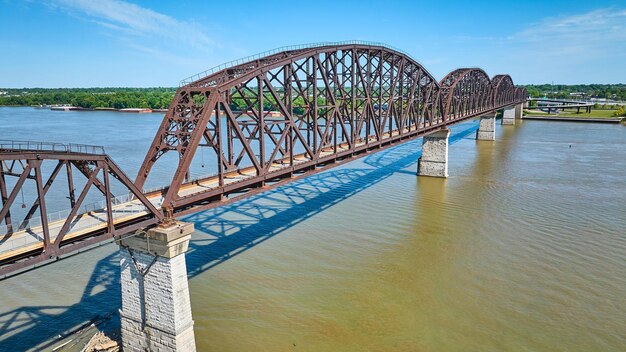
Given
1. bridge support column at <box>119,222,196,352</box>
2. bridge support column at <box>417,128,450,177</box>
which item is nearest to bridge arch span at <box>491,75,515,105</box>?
bridge support column at <box>417,128,450,177</box>

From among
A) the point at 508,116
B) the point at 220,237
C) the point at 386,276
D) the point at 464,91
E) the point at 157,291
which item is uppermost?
the point at 464,91

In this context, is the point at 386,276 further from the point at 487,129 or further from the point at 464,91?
the point at 487,129

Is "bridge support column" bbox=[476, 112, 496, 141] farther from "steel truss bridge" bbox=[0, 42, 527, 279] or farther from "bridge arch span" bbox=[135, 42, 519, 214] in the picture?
"steel truss bridge" bbox=[0, 42, 527, 279]

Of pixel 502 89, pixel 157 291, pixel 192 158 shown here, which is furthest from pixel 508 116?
pixel 157 291

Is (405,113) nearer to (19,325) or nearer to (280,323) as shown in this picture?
(280,323)

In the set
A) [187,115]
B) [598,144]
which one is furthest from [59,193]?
[598,144]
